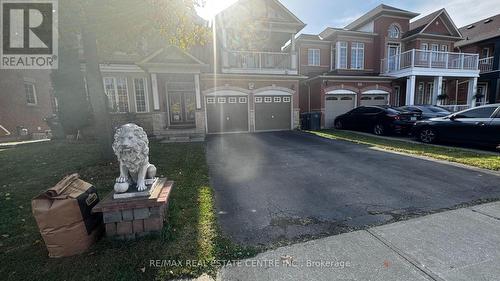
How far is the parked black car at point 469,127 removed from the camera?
7.31 meters

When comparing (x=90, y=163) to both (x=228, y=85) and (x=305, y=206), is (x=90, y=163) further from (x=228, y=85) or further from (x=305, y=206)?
(x=228, y=85)

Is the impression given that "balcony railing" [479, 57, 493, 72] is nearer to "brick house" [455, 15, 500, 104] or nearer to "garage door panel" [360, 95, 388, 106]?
"brick house" [455, 15, 500, 104]

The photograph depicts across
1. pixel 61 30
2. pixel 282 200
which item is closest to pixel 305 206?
pixel 282 200

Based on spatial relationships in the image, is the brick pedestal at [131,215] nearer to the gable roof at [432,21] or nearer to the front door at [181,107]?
the front door at [181,107]

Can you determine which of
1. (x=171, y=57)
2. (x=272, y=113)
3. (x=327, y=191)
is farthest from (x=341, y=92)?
(x=327, y=191)

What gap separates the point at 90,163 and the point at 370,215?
7.01 m

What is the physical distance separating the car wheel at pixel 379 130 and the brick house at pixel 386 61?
3.98 meters

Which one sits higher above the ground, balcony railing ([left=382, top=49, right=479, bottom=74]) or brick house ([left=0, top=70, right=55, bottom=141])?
balcony railing ([left=382, top=49, right=479, bottom=74])

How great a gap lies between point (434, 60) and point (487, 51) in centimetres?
985

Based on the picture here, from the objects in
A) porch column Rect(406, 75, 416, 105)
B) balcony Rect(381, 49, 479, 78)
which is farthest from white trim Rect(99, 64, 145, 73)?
balcony Rect(381, 49, 479, 78)

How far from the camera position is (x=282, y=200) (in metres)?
4.02

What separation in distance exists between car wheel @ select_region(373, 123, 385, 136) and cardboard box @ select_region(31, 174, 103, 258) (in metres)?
12.9

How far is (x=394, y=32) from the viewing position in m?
19.3

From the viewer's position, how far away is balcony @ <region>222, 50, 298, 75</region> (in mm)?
14109
